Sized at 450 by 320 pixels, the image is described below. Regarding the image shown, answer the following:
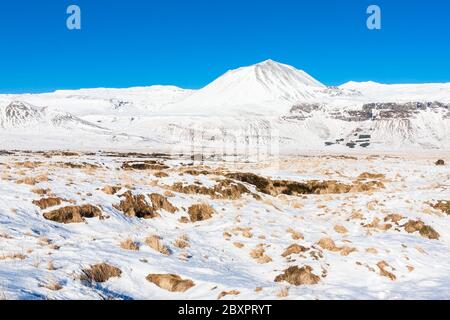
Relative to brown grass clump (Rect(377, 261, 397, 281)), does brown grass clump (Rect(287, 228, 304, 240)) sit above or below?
above

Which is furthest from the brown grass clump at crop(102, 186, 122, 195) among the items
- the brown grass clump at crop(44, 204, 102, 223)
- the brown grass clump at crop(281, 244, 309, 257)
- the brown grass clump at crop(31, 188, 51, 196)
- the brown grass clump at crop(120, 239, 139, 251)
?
the brown grass clump at crop(281, 244, 309, 257)

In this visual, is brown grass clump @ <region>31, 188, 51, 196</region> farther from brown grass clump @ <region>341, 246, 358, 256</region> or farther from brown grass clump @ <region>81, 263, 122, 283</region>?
brown grass clump @ <region>341, 246, 358, 256</region>

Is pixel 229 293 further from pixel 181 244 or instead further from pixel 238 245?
pixel 238 245

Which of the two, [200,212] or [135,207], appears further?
[200,212]

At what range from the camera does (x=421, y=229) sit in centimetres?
1958

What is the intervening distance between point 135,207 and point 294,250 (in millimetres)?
8031

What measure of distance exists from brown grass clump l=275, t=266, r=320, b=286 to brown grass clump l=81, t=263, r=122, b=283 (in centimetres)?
433

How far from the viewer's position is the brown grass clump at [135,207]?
62.4 feet

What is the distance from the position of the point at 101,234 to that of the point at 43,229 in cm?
186

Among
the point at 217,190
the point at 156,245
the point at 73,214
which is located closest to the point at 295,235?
the point at 156,245

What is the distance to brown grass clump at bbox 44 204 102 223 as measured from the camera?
16094 millimetres
